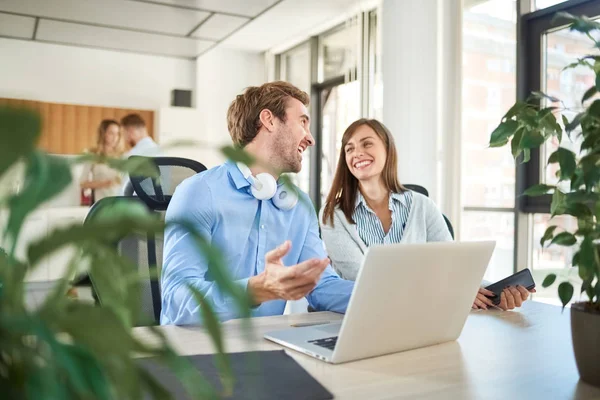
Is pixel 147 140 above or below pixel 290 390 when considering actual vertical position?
above

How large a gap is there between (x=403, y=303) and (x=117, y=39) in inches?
228

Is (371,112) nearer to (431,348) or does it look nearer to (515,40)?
(515,40)

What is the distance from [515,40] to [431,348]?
3146 millimetres

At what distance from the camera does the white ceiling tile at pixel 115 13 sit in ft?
15.7

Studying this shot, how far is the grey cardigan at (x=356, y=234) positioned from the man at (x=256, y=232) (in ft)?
0.80

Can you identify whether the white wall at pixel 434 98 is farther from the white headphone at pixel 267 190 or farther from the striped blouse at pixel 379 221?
the white headphone at pixel 267 190

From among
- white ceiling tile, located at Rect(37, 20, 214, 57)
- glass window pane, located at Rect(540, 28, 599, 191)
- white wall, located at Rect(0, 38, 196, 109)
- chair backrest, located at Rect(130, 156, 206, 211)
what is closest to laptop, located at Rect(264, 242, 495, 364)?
chair backrest, located at Rect(130, 156, 206, 211)

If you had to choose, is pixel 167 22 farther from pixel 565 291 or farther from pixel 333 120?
pixel 565 291

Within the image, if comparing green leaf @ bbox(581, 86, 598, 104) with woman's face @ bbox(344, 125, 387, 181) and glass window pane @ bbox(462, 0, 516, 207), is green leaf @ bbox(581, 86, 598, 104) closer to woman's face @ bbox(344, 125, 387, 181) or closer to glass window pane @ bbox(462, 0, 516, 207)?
woman's face @ bbox(344, 125, 387, 181)

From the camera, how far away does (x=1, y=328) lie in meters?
0.30

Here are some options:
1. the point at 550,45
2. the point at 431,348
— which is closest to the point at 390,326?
the point at 431,348

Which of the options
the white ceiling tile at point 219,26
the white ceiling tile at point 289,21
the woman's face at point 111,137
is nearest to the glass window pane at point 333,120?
the white ceiling tile at point 289,21

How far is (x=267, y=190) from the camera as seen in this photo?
175 centimetres

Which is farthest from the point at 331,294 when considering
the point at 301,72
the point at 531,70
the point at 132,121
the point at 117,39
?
the point at 117,39
